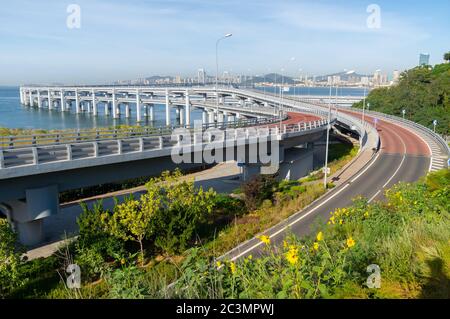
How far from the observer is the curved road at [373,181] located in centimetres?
1788

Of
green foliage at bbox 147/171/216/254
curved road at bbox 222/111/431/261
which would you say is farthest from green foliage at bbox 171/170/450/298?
green foliage at bbox 147/171/216/254

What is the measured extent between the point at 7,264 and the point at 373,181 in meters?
25.7

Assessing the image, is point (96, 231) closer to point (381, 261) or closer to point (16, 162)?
point (16, 162)

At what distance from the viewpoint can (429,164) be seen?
34.5m

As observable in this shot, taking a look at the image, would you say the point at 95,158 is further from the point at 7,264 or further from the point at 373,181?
the point at 373,181

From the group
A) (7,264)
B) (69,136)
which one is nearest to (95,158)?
(69,136)

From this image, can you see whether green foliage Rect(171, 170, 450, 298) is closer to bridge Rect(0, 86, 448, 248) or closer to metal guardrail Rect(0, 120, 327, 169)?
bridge Rect(0, 86, 448, 248)

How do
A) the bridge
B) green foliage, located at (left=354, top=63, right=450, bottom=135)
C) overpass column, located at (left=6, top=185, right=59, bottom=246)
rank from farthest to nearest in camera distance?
1. green foliage, located at (left=354, top=63, right=450, bottom=135)
2. overpass column, located at (left=6, top=185, right=59, bottom=246)
3. the bridge

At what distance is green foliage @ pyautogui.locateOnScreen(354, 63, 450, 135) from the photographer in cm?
6819

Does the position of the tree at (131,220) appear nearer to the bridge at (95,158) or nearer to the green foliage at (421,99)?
the bridge at (95,158)

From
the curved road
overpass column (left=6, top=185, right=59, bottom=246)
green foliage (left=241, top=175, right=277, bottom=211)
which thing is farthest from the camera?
green foliage (left=241, top=175, right=277, bottom=211)

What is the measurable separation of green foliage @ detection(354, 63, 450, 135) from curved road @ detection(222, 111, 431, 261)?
2118cm
